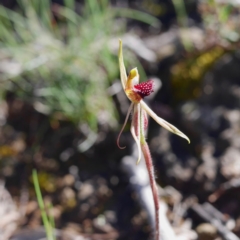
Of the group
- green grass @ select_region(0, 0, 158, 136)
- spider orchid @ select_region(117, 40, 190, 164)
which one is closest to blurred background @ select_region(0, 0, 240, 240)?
green grass @ select_region(0, 0, 158, 136)

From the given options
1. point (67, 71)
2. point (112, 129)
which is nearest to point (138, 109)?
point (112, 129)

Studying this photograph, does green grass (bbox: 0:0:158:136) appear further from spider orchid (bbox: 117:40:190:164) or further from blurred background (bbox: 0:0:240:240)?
spider orchid (bbox: 117:40:190:164)

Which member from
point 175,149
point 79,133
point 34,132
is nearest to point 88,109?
point 79,133

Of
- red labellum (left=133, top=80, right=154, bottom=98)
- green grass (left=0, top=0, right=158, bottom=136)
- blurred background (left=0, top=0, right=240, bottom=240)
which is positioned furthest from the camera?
green grass (left=0, top=0, right=158, bottom=136)

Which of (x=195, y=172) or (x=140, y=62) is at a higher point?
(x=140, y=62)

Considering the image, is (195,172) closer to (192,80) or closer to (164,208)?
(164,208)

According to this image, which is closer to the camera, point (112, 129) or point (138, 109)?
point (138, 109)

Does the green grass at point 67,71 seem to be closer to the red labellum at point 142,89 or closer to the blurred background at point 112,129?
the blurred background at point 112,129

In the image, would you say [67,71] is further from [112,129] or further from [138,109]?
[138,109]
